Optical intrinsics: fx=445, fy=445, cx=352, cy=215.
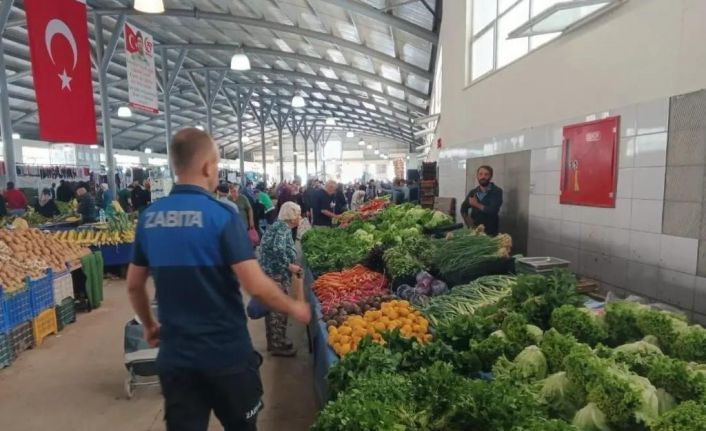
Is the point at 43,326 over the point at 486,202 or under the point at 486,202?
under

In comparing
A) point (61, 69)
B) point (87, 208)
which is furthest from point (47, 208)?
point (61, 69)

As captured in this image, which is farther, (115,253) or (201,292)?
(115,253)

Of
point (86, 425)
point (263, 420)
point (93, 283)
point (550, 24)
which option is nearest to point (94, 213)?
point (93, 283)

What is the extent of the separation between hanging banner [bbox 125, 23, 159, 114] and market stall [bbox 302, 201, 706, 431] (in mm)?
7657

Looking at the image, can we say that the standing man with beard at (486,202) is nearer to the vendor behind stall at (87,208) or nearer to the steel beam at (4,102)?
the vendor behind stall at (87,208)

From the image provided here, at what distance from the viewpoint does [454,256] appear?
12.6ft

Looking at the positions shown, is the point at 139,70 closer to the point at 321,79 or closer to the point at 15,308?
the point at 15,308

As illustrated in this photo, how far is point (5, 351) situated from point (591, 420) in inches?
204

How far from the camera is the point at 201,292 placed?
1.76 meters

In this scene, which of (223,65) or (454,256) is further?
(223,65)

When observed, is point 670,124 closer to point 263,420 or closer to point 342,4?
point 263,420

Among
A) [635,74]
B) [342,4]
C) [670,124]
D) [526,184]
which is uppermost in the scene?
[342,4]

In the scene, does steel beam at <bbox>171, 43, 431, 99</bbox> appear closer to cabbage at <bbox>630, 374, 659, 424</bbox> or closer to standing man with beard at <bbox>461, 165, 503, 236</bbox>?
standing man with beard at <bbox>461, 165, 503, 236</bbox>

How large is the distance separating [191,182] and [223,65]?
19664 mm
